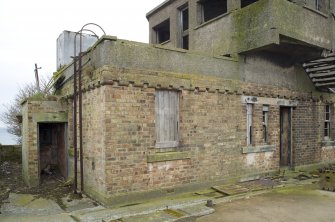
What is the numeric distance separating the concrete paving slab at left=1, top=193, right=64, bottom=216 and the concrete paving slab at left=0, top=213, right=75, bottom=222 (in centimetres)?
24

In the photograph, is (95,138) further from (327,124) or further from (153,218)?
(327,124)

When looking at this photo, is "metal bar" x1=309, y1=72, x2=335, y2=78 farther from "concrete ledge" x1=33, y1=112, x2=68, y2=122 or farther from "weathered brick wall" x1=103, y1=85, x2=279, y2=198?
"concrete ledge" x1=33, y1=112, x2=68, y2=122

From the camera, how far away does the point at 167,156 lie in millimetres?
8188

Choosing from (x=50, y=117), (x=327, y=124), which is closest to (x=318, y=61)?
(x=327, y=124)

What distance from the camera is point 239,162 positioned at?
1006 cm

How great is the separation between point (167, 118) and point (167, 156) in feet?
3.44

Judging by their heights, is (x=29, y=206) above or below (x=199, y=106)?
below

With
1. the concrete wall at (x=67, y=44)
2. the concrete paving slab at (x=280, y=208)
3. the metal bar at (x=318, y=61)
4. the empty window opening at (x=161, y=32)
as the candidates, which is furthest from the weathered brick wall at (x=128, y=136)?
the empty window opening at (x=161, y=32)

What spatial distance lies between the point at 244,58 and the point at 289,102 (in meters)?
2.93

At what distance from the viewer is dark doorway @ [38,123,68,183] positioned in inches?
429

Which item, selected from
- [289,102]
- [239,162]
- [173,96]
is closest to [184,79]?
[173,96]

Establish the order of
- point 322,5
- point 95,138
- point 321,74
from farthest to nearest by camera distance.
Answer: point 321,74, point 322,5, point 95,138

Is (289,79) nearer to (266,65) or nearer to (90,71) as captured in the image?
(266,65)

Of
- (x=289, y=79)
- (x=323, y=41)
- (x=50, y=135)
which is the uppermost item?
(x=323, y=41)
